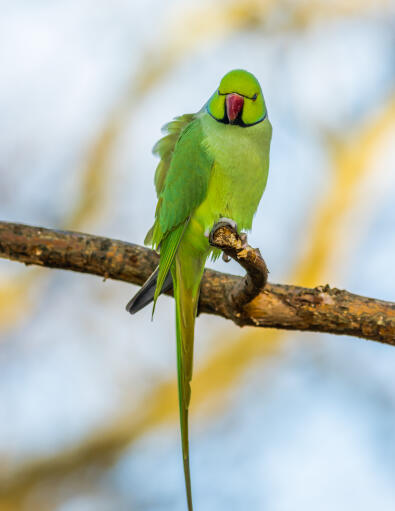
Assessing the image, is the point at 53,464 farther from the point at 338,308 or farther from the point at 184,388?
the point at 338,308

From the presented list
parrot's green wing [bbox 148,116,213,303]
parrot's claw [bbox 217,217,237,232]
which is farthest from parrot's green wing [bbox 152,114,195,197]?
parrot's claw [bbox 217,217,237,232]

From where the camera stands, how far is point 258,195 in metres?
2.81

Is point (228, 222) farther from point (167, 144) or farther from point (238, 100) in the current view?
point (167, 144)

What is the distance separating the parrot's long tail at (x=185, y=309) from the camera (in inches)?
107

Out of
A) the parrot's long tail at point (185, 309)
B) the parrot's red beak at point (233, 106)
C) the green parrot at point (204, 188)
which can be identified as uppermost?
the parrot's red beak at point (233, 106)

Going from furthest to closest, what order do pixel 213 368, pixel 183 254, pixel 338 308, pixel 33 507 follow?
1. pixel 213 368
2. pixel 33 507
3. pixel 183 254
4. pixel 338 308

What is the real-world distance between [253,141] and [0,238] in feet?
3.82

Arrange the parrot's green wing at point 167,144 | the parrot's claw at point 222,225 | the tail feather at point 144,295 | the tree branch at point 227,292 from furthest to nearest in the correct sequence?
the parrot's green wing at point 167,144
the tail feather at point 144,295
the tree branch at point 227,292
the parrot's claw at point 222,225

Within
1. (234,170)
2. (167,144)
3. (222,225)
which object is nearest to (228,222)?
(222,225)

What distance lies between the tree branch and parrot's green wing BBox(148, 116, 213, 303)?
0.21 metres

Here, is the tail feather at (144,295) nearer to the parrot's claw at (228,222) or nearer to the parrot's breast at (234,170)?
the parrot's breast at (234,170)

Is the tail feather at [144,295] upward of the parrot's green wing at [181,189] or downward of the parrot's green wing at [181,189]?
downward

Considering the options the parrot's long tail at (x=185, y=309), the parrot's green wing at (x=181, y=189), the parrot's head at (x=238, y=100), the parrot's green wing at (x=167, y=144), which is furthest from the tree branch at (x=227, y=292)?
the parrot's head at (x=238, y=100)

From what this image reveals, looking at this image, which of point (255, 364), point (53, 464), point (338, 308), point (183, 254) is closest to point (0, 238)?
point (183, 254)
